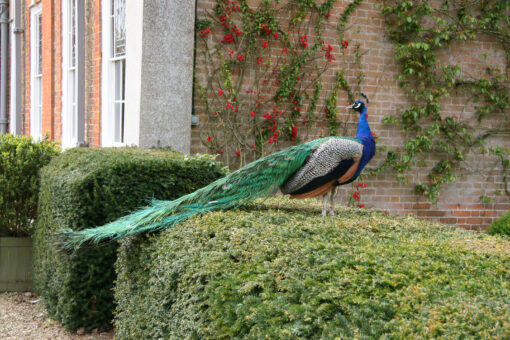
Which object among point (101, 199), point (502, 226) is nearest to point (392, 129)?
point (502, 226)

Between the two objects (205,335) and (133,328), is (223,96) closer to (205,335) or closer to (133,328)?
(133,328)

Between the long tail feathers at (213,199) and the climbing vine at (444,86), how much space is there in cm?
410

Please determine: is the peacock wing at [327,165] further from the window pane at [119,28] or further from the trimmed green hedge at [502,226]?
the window pane at [119,28]

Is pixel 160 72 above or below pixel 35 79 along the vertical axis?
below

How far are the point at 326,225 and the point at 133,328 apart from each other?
144cm

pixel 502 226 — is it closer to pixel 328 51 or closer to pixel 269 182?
pixel 328 51

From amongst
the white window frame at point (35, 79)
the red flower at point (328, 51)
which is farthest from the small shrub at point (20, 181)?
the white window frame at point (35, 79)

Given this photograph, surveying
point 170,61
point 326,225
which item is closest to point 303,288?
point 326,225

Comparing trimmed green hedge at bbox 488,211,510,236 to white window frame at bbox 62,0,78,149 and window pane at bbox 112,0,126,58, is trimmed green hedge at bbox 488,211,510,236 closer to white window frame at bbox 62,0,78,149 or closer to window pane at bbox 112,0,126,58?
window pane at bbox 112,0,126,58

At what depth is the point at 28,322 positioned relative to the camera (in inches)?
217

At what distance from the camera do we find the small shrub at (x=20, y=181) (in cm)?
642

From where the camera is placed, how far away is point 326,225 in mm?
3381

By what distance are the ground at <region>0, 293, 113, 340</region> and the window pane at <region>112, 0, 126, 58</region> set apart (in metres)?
3.37

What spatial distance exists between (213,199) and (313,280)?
1747 mm
